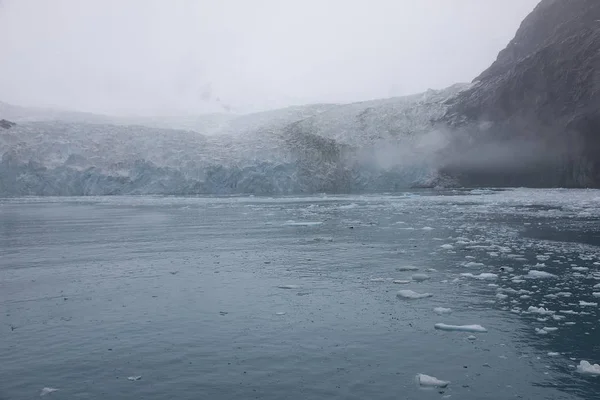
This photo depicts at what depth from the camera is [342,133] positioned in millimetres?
56125

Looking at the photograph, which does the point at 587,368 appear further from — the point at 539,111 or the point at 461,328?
the point at 539,111

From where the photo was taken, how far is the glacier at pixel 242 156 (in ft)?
156

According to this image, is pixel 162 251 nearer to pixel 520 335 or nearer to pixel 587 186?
pixel 520 335

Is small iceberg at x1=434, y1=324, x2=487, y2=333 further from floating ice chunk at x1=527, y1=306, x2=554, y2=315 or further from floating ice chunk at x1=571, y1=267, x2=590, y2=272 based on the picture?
floating ice chunk at x1=571, y1=267, x2=590, y2=272

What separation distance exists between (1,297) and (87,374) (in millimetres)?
4508

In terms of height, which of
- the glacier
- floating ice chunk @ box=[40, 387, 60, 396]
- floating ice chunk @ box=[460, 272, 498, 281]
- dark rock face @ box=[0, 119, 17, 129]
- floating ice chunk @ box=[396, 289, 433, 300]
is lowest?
floating ice chunk @ box=[40, 387, 60, 396]

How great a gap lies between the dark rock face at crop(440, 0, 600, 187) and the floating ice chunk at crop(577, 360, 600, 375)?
39.2 m

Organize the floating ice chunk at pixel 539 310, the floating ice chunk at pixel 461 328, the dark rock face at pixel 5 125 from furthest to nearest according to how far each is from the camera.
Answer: the dark rock face at pixel 5 125 → the floating ice chunk at pixel 539 310 → the floating ice chunk at pixel 461 328

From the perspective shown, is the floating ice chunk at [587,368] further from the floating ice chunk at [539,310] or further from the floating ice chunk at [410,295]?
the floating ice chunk at [410,295]

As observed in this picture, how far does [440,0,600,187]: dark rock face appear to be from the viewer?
4031 cm

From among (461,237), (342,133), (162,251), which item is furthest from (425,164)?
(162,251)

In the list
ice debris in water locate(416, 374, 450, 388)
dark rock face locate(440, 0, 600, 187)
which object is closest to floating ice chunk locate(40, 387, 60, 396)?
ice debris in water locate(416, 374, 450, 388)

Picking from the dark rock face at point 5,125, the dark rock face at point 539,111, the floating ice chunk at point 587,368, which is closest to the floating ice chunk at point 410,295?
the floating ice chunk at point 587,368

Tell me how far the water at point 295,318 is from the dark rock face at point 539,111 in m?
30.0
